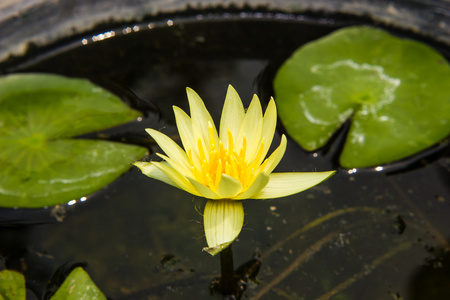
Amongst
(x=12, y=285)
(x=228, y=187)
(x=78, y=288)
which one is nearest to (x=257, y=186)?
(x=228, y=187)

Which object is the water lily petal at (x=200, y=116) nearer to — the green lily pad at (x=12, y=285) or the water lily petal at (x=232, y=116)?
the water lily petal at (x=232, y=116)

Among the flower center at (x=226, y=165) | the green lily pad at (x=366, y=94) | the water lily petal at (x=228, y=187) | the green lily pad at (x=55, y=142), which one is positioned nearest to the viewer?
the water lily petal at (x=228, y=187)

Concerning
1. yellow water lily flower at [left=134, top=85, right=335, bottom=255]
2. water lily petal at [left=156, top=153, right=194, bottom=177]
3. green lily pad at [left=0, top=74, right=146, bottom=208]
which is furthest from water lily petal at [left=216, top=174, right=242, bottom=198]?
green lily pad at [left=0, top=74, right=146, bottom=208]

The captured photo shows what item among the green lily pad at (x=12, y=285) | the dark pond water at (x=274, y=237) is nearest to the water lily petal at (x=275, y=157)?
the dark pond water at (x=274, y=237)

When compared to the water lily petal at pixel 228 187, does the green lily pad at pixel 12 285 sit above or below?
below

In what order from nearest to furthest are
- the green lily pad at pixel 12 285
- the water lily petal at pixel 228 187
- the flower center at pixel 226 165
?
the water lily petal at pixel 228 187, the flower center at pixel 226 165, the green lily pad at pixel 12 285

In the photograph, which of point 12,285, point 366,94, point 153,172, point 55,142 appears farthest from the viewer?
point 366,94

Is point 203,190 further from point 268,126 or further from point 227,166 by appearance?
point 268,126

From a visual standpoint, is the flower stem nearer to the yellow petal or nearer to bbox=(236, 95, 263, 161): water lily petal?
the yellow petal
